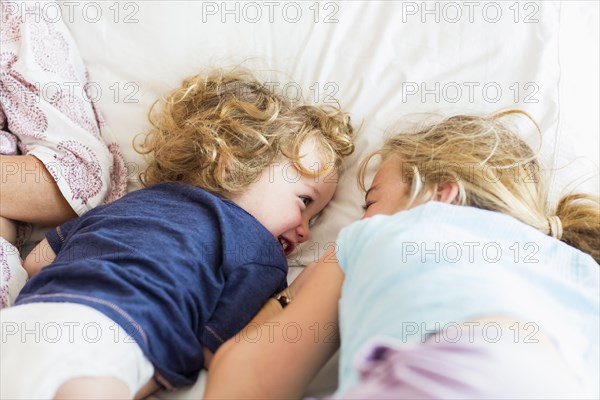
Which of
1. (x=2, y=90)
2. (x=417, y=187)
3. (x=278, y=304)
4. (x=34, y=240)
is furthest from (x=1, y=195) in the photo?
(x=417, y=187)

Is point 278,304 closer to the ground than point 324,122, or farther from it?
closer to the ground

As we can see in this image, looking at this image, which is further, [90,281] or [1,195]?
[1,195]

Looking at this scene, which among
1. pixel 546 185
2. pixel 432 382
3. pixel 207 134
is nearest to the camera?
pixel 432 382

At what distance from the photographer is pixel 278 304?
3.22 ft

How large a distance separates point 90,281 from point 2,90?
1.73 feet

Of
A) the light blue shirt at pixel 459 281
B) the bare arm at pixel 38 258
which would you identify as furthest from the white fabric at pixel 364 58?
the light blue shirt at pixel 459 281

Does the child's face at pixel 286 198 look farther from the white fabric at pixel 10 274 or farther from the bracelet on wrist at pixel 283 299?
the white fabric at pixel 10 274

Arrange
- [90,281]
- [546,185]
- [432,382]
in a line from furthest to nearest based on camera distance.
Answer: [546,185] < [90,281] < [432,382]

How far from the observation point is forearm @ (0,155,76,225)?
3.70ft

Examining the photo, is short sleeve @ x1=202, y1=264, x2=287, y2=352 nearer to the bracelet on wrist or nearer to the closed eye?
the bracelet on wrist

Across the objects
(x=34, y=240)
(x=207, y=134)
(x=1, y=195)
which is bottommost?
(x=34, y=240)

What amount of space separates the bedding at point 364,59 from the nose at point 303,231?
0.02 metres

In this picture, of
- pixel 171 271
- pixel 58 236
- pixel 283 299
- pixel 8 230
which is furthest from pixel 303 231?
pixel 8 230

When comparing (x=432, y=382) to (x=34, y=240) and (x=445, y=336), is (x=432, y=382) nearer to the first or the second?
(x=445, y=336)
